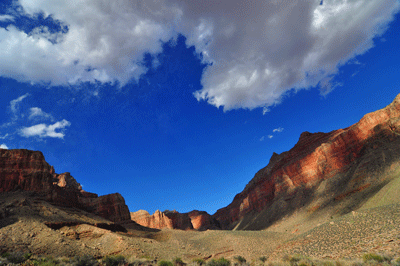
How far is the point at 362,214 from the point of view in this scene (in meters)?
29.9

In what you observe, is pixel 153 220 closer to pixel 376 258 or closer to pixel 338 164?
pixel 338 164

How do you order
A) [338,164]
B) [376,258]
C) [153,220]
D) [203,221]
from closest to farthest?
[376,258]
[338,164]
[153,220]
[203,221]

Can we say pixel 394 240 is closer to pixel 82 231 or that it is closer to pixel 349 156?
pixel 82 231

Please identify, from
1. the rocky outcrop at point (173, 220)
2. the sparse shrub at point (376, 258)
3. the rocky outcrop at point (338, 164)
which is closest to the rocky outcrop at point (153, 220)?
the rocky outcrop at point (173, 220)

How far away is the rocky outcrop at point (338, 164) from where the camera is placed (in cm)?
5747

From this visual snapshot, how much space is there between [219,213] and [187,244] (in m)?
122

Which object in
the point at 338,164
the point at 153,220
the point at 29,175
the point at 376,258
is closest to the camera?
the point at 376,258

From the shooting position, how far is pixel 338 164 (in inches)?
2908

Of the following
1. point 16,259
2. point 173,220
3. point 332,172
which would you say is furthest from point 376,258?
point 173,220

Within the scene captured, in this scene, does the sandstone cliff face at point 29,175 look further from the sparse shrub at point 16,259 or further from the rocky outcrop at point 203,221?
the rocky outcrop at point 203,221

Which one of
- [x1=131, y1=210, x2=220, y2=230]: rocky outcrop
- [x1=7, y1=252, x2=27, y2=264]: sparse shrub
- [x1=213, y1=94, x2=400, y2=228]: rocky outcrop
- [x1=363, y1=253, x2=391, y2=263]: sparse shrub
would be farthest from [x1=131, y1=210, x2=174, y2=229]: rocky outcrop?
[x1=363, y1=253, x2=391, y2=263]: sparse shrub

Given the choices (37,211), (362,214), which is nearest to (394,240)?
(362,214)

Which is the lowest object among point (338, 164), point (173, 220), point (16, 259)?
point (16, 259)

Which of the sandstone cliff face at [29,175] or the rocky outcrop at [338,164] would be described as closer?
the sandstone cliff face at [29,175]
